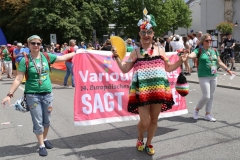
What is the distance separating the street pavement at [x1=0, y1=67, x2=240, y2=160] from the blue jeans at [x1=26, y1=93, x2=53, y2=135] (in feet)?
1.51

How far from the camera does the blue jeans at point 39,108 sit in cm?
456

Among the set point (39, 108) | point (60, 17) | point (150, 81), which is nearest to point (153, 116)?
point (150, 81)

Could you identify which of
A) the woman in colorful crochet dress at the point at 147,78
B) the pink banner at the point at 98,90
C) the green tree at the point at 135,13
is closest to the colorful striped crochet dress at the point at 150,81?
the woman in colorful crochet dress at the point at 147,78

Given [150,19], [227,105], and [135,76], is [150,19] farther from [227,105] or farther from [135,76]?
[227,105]

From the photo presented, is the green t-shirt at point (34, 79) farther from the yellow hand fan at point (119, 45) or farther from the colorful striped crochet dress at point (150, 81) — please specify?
the colorful striped crochet dress at point (150, 81)

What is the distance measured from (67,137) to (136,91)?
192cm

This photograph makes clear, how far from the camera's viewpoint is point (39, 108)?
4598mm

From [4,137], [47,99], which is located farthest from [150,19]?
[4,137]

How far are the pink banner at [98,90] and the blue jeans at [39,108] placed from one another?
0.62m

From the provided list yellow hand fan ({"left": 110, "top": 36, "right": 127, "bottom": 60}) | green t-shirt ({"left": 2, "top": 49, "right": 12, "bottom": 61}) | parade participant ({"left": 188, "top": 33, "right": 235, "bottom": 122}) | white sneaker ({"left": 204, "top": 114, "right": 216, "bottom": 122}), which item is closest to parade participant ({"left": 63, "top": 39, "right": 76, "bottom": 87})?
green t-shirt ({"left": 2, "top": 49, "right": 12, "bottom": 61})

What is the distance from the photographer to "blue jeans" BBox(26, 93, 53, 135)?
15.0ft

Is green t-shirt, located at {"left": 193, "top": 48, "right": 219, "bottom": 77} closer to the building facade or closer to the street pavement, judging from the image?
the street pavement

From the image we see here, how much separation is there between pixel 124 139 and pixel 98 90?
3.07 ft

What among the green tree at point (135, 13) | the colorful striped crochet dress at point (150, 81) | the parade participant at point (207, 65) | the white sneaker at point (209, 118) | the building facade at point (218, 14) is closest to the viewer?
the colorful striped crochet dress at point (150, 81)
